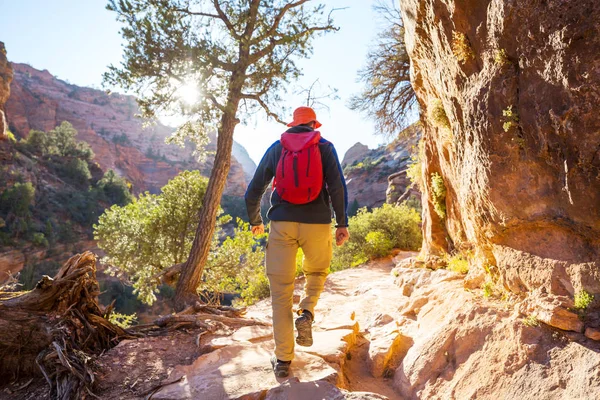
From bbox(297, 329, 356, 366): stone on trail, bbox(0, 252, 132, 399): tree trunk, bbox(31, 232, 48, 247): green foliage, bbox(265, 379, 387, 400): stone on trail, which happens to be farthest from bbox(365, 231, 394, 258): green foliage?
bbox(31, 232, 48, 247): green foliage

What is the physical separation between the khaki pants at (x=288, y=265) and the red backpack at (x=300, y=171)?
224 mm

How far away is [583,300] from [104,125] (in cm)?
8364

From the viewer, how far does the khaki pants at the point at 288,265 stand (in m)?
2.46

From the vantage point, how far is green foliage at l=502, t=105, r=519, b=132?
2.68 meters

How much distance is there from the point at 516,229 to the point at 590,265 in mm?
632

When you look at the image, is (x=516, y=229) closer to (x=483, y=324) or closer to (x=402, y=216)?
(x=483, y=324)

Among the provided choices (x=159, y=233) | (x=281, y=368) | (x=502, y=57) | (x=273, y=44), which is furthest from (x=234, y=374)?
(x=159, y=233)

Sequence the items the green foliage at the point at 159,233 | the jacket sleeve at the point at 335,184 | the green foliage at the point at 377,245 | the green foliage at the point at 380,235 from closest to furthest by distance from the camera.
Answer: the jacket sleeve at the point at 335,184 → the green foliage at the point at 159,233 → the green foliage at the point at 377,245 → the green foliage at the point at 380,235

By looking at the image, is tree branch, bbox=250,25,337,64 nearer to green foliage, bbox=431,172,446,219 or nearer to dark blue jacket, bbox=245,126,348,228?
green foliage, bbox=431,172,446,219

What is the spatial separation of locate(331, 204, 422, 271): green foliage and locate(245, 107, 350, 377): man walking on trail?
11.2m

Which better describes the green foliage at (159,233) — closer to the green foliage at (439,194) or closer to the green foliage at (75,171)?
the green foliage at (439,194)

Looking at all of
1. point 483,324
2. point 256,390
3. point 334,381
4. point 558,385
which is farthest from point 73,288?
point 558,385

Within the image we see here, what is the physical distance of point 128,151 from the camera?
216 ft

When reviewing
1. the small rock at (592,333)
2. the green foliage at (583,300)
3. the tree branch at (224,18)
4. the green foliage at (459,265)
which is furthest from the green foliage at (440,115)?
the tree branch at (224,18)
